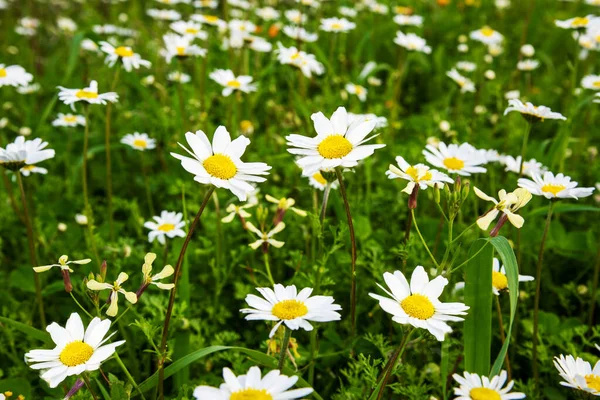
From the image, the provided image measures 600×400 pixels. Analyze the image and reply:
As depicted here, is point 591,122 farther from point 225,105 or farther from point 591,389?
point 591,389

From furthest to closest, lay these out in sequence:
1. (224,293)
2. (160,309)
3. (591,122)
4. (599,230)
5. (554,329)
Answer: (591,122), (599,230), (224,293), (554,329), (160,309)

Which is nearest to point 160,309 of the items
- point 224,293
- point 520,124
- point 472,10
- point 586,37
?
point 224,293

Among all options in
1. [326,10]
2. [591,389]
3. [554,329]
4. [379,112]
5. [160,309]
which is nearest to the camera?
[591,389]

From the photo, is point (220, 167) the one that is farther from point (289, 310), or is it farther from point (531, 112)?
point (531, 112)

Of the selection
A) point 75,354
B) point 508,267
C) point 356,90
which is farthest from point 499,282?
point 356,90

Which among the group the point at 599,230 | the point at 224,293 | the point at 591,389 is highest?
the point at 591,389

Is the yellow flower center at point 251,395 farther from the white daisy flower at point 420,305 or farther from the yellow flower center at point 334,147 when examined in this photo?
the yellow flower center at point 334,147

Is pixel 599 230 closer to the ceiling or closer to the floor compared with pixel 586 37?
closer to the floor

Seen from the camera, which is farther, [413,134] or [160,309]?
[413,134]
